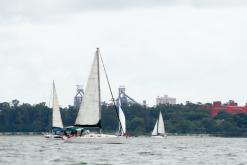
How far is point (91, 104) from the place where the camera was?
4087 inches

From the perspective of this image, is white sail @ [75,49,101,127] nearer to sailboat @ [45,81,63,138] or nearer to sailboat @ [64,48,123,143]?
sailboat @ [64,48,123,143]

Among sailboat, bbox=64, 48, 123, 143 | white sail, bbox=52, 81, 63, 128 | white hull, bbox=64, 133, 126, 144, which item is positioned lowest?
white hull, bbox=64, 133, 126, 144

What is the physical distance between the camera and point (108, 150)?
87938 mm

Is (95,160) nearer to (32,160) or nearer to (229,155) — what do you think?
(32,160)

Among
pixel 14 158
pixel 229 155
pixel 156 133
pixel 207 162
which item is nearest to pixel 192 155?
pixel 229 155

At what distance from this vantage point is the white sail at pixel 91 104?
10325 centimetres

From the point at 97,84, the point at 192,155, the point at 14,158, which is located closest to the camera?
the point at 14,158

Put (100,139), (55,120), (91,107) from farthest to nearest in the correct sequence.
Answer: (55,120)
(91,107)
(100,139)

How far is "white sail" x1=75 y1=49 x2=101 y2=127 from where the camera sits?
4065 inches

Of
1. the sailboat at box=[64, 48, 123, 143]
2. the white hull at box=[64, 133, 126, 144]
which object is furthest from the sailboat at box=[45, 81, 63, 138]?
the white hull at box=[64, 133, 126, 144]

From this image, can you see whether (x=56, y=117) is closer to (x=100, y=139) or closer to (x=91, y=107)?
(x=91, y=107)

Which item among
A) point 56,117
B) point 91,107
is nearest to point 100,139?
point 91,107

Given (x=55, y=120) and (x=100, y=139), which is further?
(x=55, y=120)

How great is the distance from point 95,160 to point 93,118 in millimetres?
29821
